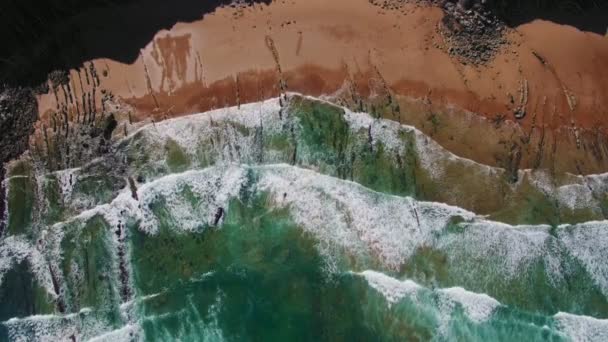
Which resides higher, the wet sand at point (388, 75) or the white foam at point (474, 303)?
the wet sand at point (388, 75)

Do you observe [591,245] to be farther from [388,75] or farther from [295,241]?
[295,241]

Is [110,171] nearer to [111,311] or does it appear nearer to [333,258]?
[111,311]

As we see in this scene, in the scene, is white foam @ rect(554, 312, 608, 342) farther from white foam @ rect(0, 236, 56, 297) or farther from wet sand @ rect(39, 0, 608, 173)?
white foam @ rect(0, 236, 56, 297)

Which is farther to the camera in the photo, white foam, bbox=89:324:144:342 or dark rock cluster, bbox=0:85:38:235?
dark rock cluster, bbox=0:85:38:235

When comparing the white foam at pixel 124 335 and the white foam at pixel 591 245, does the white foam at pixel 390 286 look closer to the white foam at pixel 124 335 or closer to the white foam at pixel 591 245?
the white foam at pixel 591 245

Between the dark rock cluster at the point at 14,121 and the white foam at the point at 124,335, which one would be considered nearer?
the white foam at the point at 124,335

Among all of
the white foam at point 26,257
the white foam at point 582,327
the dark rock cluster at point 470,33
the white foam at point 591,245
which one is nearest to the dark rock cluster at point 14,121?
the white foam at point 26,257

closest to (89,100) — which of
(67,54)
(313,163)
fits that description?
(67,54)

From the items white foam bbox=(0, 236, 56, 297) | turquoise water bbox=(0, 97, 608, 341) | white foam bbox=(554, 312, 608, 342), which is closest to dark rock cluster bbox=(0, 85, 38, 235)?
turquoise water bbox=(0, 97, 608, 341)
